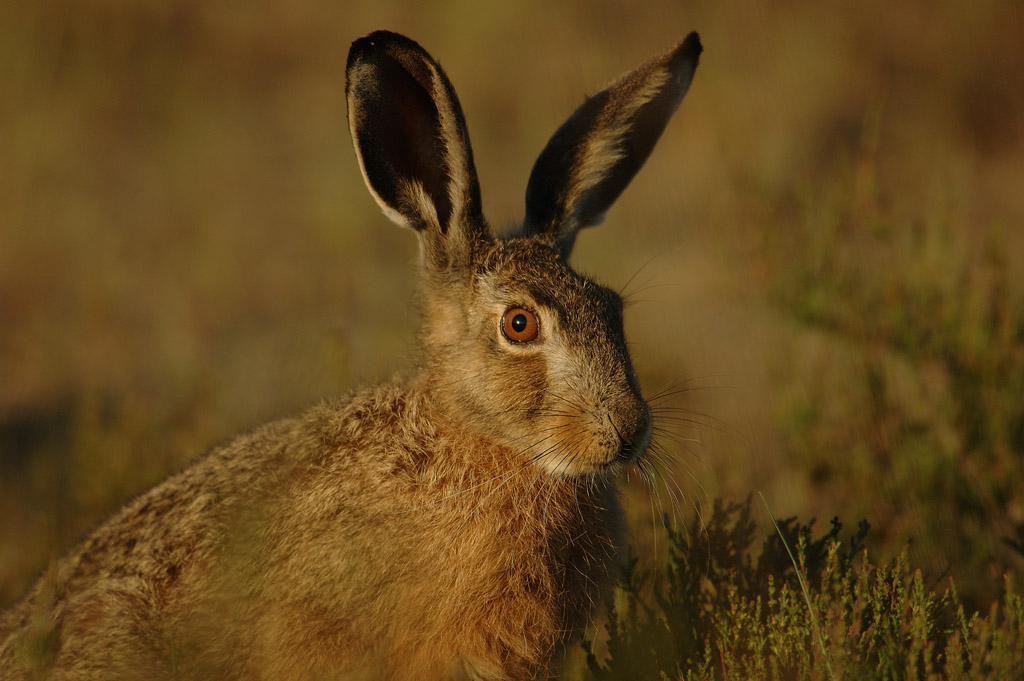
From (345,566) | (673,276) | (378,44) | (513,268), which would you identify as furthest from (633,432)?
(673,276)

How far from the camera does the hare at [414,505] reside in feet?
12.5

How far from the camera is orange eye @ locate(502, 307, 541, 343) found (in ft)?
13.6

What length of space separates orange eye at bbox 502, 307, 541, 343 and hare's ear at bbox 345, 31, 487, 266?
1.43 feet

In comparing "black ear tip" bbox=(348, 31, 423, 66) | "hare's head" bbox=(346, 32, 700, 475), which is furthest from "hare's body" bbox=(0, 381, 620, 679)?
"black ear tip" bbox=(348, 31, 423, 66)

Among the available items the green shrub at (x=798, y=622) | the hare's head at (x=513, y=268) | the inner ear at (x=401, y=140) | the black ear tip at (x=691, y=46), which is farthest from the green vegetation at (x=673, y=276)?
the black ear tip at (x=691, y=46)

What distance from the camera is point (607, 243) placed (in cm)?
793

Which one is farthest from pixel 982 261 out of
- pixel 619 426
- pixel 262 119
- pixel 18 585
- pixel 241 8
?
pixel 241 8

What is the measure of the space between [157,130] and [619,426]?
24.6 feet

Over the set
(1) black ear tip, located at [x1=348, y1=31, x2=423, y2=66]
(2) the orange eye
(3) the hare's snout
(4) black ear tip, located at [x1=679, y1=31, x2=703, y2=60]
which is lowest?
(3) the hare's snout

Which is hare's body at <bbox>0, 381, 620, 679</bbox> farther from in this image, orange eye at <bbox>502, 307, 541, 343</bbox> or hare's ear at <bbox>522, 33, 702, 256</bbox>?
hare's ear at <bbox>522, 33, 702, 256</bbox>

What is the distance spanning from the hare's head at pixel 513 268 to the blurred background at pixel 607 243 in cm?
51

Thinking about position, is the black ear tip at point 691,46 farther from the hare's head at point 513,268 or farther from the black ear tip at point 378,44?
the black ear tip at point 378,44

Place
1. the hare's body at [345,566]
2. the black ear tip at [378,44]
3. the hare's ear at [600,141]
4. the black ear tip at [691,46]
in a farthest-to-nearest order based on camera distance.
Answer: the hare's ear at [600,141]
the black ear tip at [691,46]
the black ear tip at [378,44]
the hare's body at [345,566]

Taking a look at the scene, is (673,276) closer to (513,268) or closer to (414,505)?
(513,268)
